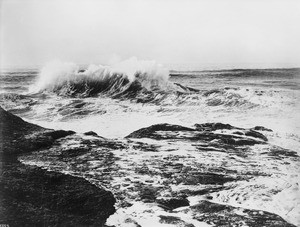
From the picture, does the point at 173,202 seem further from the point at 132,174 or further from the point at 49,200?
the point at 49,200

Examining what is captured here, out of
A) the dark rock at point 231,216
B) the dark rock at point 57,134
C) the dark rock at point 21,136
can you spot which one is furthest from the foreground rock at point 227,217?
the dark rock at point 57,134

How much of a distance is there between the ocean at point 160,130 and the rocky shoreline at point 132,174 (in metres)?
0.03

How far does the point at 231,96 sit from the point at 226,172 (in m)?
5.02

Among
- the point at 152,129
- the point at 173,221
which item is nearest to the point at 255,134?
the point at 152,129

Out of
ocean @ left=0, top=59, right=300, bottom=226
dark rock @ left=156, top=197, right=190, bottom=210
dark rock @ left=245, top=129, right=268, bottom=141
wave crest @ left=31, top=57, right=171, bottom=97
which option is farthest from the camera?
wave crest @ left=31, top=57, right=171, bottom=97

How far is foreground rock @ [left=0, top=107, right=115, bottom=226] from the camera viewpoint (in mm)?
4703

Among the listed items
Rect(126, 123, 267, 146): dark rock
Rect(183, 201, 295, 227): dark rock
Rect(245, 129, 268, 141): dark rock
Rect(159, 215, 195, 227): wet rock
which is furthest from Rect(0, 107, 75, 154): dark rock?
Rect(245, 129, 268, 141): dark rock

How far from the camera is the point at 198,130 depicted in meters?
8.22

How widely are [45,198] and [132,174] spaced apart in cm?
142

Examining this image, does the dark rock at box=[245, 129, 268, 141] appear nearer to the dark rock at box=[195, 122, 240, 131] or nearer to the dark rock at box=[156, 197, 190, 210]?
the dark rock at box=[195, 122, 240, 131]

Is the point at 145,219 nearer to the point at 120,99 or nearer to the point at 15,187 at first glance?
the point at 15,187

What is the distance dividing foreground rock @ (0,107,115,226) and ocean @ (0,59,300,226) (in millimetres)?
212

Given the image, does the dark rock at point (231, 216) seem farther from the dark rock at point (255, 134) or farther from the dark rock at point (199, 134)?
the dark rock at point (255, 134)

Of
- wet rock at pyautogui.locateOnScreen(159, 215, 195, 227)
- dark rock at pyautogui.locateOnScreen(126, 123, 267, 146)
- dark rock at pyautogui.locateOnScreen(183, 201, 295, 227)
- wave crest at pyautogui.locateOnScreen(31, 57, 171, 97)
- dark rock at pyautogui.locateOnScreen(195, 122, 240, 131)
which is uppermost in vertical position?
wave crest at pyautogui.locateOnScreen(31, 57, 171, 97)
